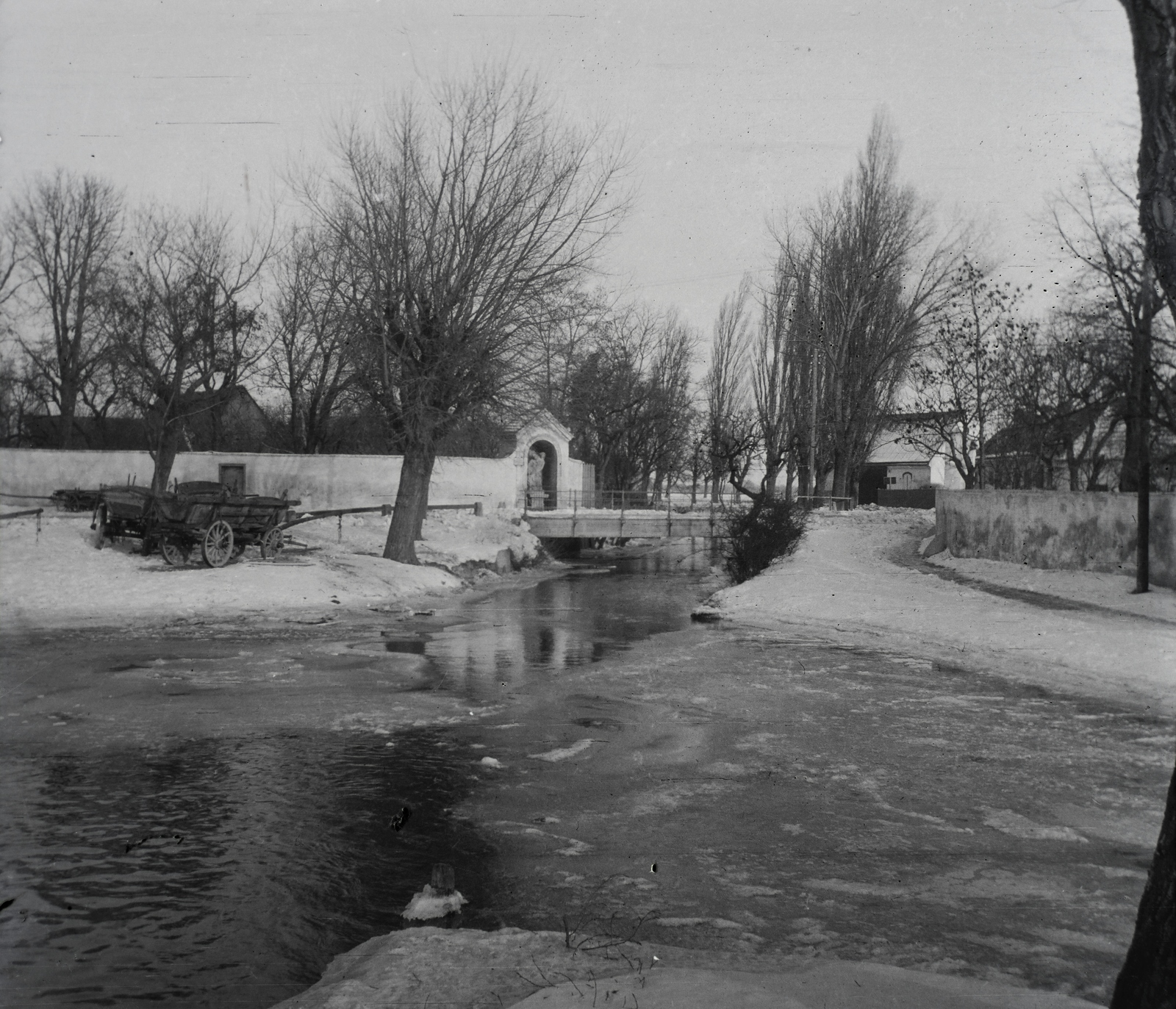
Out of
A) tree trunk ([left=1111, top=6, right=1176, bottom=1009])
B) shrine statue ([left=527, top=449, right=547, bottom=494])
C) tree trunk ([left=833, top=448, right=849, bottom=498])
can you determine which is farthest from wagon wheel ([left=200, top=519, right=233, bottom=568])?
shrine statue ([left=527, top=449, right=547, bottom=494])

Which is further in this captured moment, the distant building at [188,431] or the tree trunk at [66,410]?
the distant building at [188,431]

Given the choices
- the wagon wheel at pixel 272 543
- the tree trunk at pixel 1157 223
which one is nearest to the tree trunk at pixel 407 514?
the wagon wheel at pixel 272 543

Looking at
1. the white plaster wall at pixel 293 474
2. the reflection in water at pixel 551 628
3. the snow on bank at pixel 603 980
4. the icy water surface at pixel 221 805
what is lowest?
the reflection in water at pixel 551 628

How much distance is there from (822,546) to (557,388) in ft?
22.9

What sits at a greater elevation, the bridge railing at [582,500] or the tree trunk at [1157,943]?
the bridge railing at [582,500]

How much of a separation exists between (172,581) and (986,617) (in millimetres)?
12356

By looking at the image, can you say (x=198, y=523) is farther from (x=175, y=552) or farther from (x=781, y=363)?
(x=781, y=363)

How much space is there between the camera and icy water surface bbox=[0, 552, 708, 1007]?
4133mm

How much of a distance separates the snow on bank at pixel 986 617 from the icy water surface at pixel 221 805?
14.3ft

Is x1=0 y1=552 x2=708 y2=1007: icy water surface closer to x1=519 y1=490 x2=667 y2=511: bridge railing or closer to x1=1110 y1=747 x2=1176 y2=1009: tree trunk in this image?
x1=1110 y1=747 x2=1176 y2=1009: tree trunk

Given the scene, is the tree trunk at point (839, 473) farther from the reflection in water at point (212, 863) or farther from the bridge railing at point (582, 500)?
the reflection in water at point (212, 863)

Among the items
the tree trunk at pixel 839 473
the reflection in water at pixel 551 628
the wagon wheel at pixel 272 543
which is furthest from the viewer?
the tree trunk at pixel 839 473

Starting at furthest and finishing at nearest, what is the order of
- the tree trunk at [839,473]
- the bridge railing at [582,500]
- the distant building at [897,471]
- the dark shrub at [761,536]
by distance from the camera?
the distant building at [897,471], the bridge railing at [582,500], the tree trunk at [839,473], the dark shrub at [761,536]

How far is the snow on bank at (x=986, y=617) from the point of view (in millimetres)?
10719
